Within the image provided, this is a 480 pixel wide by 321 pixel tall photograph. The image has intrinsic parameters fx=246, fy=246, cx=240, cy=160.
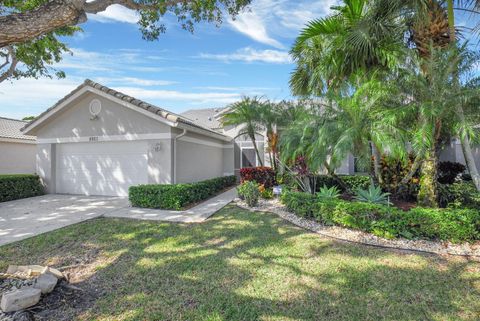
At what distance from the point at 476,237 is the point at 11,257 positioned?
34.9 feet

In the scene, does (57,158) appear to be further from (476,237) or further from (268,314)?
(476,237)

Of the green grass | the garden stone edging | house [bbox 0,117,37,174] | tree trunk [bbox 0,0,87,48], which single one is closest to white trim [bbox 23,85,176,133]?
house [bbox 0,117,37,174]

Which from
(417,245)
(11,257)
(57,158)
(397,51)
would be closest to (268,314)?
(417,245)

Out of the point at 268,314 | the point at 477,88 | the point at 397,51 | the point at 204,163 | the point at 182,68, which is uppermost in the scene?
the point at 182,68

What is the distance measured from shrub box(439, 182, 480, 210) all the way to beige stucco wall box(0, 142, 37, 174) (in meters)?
23.9

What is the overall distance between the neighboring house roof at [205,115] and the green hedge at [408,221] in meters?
15.5

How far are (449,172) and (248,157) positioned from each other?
1233cm

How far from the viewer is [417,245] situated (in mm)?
5789

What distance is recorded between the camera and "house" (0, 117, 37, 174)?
16.4 metres

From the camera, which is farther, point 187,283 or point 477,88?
point 477,88

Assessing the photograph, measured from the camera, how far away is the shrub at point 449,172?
13.9m

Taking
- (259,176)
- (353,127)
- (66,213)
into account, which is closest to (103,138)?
(66,213)

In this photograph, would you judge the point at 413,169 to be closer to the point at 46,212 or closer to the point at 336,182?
the point at 336,182

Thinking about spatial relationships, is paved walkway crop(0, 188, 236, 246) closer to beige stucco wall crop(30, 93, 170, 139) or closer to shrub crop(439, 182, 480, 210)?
beige stucco wall crop(30, 93, 170, 139)
